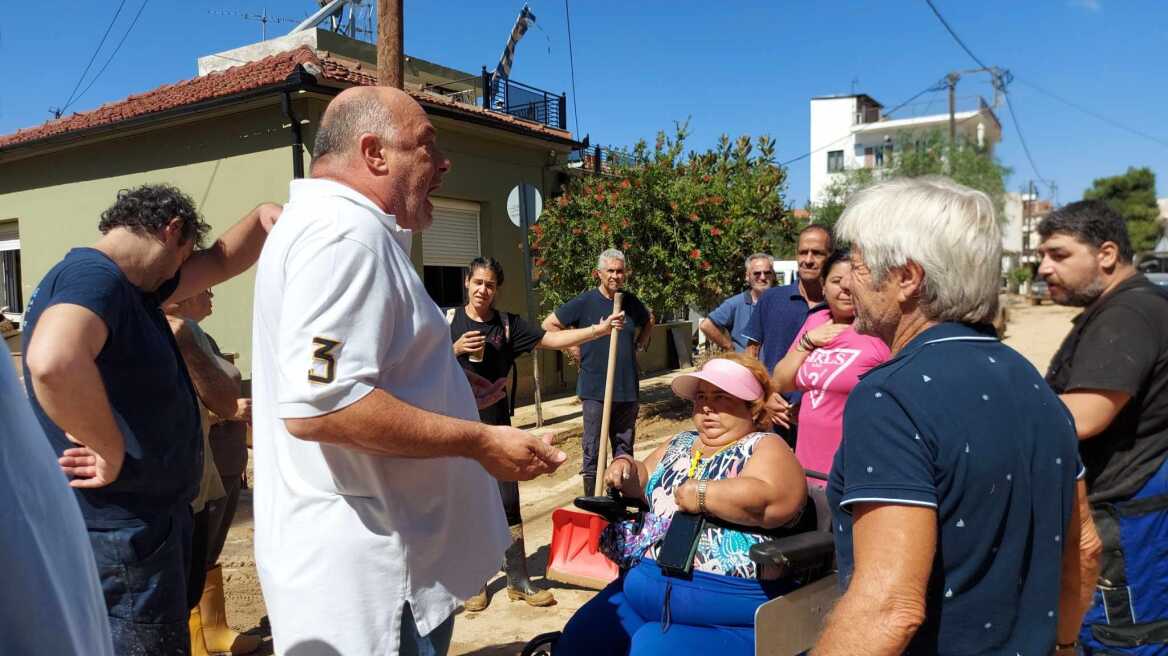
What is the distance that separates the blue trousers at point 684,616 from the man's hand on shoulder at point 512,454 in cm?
113

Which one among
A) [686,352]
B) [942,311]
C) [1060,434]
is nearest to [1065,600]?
[1060,434]

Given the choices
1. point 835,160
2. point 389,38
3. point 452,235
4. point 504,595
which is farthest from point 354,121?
point 835,160

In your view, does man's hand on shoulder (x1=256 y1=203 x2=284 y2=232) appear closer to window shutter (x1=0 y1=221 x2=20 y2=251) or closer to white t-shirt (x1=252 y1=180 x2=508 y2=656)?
white t-shirt (x1=252 y1=180 x2=508 y2=656)

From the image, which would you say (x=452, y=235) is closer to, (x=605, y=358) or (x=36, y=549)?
(x=605, y=358)

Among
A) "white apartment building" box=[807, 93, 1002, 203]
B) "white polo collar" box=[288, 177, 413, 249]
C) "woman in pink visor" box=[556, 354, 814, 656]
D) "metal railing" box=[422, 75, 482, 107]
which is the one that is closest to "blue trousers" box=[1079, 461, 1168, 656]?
"woman in pink visor" box=[556, 354, 814, 656]

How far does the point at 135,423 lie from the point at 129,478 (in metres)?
0.17

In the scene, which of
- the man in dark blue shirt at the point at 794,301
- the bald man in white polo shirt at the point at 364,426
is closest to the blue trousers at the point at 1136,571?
the bald man in white polo shirt at the point at 364,426

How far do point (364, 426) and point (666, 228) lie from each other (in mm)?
8907

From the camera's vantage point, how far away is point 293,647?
5.78ft

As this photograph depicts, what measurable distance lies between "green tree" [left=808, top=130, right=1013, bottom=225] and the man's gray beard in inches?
1196

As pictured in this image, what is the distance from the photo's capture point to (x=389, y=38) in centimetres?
581

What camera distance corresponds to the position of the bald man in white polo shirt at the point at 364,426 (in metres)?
1.61

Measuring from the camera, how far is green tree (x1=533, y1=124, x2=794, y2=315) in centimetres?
1024

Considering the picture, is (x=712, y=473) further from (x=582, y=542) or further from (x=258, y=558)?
(x=258, y=558)
